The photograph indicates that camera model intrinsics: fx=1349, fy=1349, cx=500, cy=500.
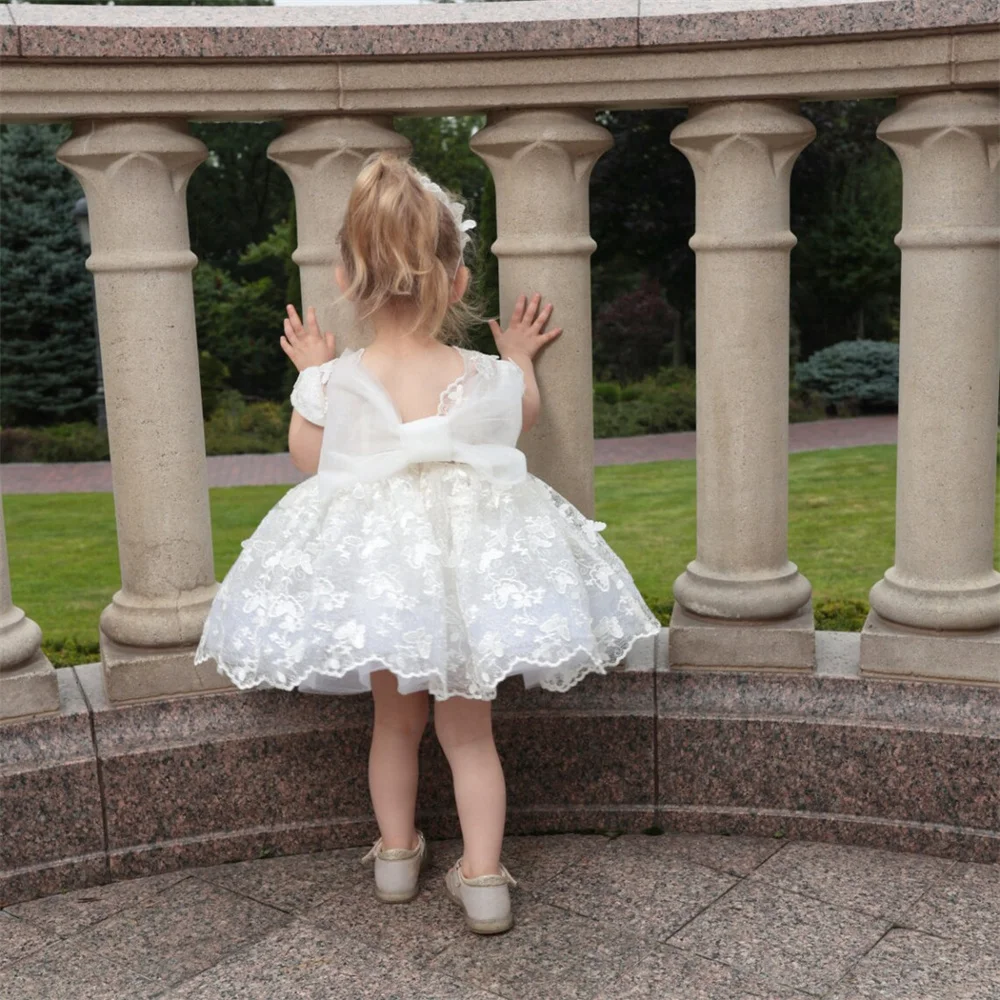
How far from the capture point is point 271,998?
97.8 inches

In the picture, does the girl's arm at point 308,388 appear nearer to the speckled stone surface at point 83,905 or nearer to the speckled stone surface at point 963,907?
the speckled stone surface at point 83,905

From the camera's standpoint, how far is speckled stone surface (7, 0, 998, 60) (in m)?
2.69

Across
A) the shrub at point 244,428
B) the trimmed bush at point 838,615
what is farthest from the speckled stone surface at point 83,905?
the shrub at point 244,428

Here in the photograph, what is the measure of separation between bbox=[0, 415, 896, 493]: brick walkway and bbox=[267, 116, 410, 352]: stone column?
9.10 metres

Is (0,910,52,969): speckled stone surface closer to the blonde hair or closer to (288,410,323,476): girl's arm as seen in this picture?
(288,410,323,476): girl's arm

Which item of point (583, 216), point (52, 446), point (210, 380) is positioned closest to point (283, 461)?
point (52, 446)

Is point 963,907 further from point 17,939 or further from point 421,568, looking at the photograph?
point 17,939

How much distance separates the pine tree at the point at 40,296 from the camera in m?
16.8

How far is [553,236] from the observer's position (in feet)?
9.85

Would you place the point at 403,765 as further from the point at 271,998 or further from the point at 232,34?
the point at 232,34

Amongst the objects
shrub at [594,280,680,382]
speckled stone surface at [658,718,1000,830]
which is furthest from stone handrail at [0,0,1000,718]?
shrub at [594,280,680,382]

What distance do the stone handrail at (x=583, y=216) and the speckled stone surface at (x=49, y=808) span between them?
0.24ft

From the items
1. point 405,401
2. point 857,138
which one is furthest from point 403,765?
point 857,138

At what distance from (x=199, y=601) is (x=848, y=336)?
17720mm
